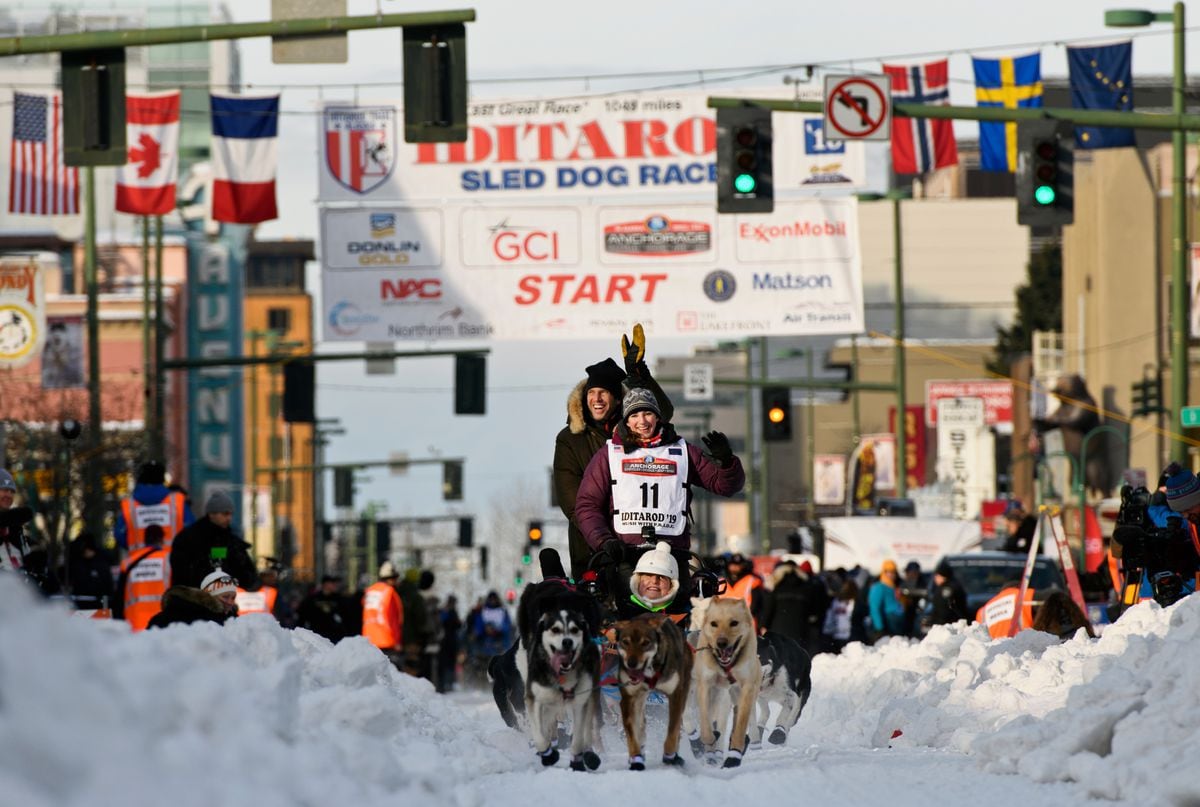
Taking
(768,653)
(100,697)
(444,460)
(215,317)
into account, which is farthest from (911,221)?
(100,697)

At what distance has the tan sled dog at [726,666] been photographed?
9.93 metres

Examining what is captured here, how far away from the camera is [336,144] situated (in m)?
32.1

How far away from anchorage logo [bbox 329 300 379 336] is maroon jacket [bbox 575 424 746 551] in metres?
21.7

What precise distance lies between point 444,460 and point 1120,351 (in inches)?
731

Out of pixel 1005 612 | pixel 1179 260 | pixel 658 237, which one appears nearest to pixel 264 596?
pixel 1005 612

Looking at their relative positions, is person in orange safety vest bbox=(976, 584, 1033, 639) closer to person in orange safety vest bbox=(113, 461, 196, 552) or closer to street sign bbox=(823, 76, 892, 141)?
street sign bbox=(823, 76, 892, 141)

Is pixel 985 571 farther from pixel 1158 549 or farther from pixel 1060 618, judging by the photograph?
pixel 1158 549

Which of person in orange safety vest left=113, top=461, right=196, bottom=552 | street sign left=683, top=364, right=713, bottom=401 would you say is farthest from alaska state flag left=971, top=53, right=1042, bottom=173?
person in orange safety vest left=113, top=461, right=196, bottom=552

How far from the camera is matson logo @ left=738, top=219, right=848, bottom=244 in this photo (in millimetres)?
32312

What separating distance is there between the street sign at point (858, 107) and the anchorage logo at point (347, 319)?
12.8m

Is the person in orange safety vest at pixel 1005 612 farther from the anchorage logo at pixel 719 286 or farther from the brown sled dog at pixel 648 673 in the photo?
the anchorage logo at pixel 719 286

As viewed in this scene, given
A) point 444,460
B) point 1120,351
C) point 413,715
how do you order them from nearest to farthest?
point 413,715 → point 1120,351 → point 444,460

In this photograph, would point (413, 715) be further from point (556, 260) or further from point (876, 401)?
point (876, 401)

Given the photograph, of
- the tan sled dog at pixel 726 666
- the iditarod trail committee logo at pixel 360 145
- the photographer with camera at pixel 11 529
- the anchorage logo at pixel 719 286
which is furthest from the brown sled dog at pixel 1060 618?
the iditarod trail committee logo at pixel 360 145
